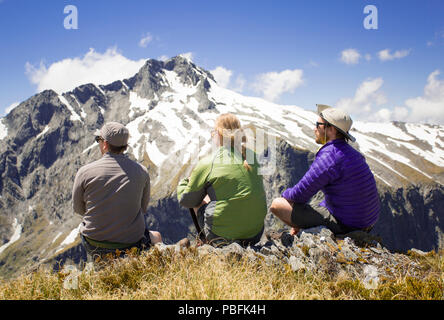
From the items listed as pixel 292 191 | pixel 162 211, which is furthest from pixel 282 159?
pixel 292 191

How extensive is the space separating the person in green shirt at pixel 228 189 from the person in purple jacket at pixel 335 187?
840 millimetres

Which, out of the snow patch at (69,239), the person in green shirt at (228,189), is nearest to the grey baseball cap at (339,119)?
the person in green shirt at (228,189)

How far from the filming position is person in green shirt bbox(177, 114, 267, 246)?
5668 millimetres

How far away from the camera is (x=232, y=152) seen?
585cm

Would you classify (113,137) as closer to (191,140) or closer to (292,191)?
(292,191)

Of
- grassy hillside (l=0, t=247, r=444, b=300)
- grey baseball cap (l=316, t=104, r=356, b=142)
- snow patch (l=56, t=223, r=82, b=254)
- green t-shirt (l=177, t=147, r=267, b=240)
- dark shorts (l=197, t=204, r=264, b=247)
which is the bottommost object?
snow patch (l=56, t=223, r=82, b=254)

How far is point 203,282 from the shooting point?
3.98 meters

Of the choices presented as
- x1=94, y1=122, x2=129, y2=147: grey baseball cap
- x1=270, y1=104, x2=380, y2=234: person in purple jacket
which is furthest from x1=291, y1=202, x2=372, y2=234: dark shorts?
x1=94, y1=122, x2=129, y2=147: grey baseball cap

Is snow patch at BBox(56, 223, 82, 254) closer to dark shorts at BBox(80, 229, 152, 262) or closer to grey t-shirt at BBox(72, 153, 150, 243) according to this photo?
dark shorts at BBox(80, 229, 152, 262)

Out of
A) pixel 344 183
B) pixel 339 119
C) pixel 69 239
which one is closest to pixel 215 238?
pixel 344 183

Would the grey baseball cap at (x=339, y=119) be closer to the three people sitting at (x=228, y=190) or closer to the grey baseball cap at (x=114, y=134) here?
the three people sitting at (x=228, y=190)
